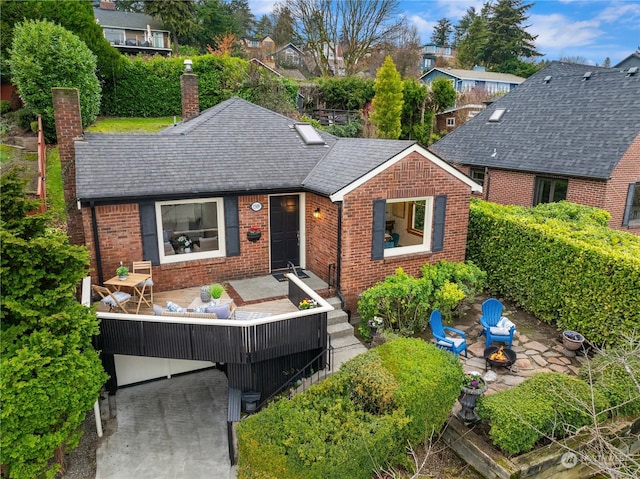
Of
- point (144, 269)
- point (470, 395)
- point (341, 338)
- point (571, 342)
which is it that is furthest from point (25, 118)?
point (571, 342)

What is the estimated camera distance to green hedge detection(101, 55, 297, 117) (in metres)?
23.4

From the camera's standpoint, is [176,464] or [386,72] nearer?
[176,464]

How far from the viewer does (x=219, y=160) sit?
1091cm

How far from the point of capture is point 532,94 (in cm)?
1936

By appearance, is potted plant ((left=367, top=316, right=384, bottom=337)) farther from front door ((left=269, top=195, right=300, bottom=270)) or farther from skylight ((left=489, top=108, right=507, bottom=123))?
skylight ((left=489, top=108, right=507, bottom=123))

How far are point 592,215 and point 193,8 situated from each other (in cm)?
3931

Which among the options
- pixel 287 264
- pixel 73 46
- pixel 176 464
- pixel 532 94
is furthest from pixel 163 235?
pixel 532 94

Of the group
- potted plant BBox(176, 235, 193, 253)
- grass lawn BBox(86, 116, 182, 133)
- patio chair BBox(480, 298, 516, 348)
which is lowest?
A: patio chair BBox(480, 298, 516, 348)

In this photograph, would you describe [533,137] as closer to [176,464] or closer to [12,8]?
[176,464]

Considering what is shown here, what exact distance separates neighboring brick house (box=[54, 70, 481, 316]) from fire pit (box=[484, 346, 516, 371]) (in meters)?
3.10

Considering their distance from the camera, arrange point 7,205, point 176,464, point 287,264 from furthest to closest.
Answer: point 287,264, point 176,464, point 7,205

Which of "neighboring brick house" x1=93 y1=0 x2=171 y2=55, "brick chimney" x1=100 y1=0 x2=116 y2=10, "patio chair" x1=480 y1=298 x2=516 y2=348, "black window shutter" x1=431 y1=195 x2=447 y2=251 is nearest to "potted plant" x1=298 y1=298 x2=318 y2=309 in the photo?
"patio chair" x1=480 y1=298 x2=516 y2=348

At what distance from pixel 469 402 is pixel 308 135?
8.84 metres

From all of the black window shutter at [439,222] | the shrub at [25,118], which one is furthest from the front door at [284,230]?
the shrub at [25,118]
